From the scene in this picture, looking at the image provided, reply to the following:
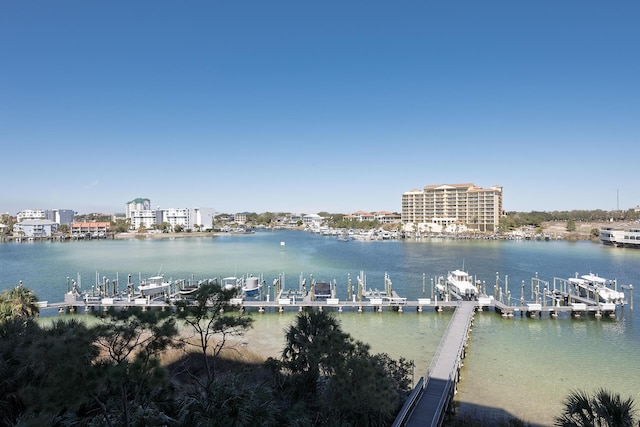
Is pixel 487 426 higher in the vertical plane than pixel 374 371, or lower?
lower

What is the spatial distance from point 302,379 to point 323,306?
18.3 m

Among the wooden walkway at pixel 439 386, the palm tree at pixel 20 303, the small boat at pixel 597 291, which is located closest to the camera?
the wooden walkway at pixel 439 386

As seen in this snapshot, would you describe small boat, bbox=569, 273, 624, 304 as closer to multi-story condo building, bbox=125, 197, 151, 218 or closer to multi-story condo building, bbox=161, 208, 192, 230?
multi-story condo building, bbox=161, 208, 192, 230

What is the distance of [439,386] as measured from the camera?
14.3 metres

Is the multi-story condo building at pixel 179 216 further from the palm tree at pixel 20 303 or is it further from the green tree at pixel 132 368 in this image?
the green tree at pixel 132 368

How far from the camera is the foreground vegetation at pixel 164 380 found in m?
6.42

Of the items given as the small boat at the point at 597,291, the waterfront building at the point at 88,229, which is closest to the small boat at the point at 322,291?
the small boat at the point at 597,291

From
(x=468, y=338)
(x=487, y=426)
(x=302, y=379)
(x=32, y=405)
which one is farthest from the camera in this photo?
(x=468, y=338)

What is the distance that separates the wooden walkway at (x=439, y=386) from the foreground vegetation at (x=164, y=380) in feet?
2.33

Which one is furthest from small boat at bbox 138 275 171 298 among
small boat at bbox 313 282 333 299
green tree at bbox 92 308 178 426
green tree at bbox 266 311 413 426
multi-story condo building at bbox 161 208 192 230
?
multi-story condo building at bbox 161 208 192 230

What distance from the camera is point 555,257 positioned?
61250 millimetres

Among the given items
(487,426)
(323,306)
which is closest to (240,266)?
(323,306)

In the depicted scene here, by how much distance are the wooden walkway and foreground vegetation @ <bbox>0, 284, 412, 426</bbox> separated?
709mm

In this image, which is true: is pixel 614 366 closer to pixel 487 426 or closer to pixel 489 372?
pixel 489 372
